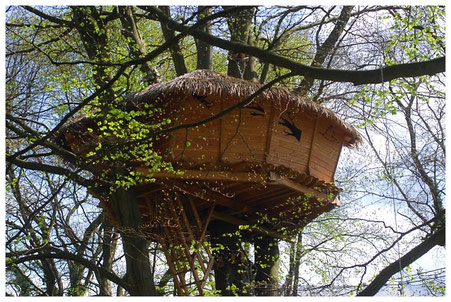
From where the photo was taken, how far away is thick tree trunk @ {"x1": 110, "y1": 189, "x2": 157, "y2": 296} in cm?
751

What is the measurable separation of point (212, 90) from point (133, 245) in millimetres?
1942

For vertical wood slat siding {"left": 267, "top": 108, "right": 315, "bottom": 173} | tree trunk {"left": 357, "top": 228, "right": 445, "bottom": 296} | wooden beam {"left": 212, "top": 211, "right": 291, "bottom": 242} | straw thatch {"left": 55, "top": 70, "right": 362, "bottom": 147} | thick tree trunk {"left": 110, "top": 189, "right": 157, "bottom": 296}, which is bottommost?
tree trunk {"left": 357, "top": 228, "right": 445, "bottom": 296}

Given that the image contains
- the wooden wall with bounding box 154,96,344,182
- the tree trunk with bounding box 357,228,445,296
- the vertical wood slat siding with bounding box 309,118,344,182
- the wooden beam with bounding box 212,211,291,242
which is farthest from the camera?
the wooden beam with bounding box 212,211,291,242

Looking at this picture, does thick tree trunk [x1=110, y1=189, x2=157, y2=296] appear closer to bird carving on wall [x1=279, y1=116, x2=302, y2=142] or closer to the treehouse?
the treehouse

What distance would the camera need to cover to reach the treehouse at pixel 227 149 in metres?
7.67

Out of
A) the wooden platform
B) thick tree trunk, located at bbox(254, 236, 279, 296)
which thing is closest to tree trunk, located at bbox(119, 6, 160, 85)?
the wooden platform

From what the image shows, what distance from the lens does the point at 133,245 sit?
762cm

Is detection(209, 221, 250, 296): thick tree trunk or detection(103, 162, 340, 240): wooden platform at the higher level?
detection(103, 162, 340, 240): wooden platform

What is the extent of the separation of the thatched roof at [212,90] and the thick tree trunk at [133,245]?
1.17 metres

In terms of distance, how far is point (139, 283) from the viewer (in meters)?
7.52

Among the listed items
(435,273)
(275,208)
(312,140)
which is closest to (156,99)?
(312,140)

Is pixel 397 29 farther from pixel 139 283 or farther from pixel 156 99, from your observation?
pixel 139 283

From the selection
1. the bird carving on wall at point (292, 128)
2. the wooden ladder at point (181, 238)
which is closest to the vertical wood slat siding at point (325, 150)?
the bird carving on wall at point (292, 128)

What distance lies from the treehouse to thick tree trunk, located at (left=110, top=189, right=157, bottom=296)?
346 millimetres
